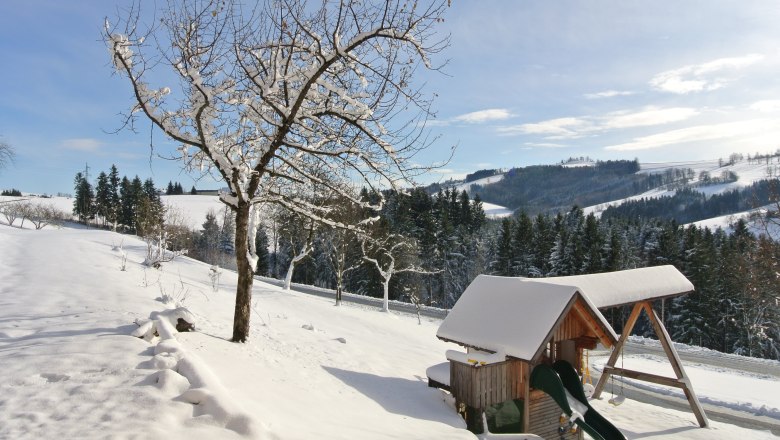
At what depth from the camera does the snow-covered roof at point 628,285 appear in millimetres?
Answer: 12578

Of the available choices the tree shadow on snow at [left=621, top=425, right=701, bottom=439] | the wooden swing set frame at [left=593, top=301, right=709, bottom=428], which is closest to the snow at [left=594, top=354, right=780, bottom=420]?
the wooden swing set frame at [left=593, top=301, right=709, bottom=428]

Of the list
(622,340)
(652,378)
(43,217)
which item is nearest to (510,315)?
(622,340)

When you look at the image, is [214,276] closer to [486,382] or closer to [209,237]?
[486,382]

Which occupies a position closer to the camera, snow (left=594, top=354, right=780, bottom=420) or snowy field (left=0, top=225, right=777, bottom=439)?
snowy field (left=0, top=225, right=777, bottom=439)

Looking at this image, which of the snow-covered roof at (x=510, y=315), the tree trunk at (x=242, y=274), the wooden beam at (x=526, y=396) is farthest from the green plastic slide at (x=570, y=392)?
the tree trunk at (x=242, y=274)

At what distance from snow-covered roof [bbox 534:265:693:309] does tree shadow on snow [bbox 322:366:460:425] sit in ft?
14.2

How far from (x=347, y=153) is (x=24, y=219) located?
79.6 m

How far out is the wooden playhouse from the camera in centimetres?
1007

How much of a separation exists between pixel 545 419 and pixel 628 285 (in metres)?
4.85

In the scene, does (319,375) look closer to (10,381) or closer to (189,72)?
(10,381)

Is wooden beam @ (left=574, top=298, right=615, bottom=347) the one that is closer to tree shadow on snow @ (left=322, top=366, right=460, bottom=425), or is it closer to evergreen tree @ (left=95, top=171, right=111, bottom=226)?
tree shadow on snow @ (left=322, top=366, right=460, bottom=425)

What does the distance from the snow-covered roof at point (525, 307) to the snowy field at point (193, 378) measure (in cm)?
185

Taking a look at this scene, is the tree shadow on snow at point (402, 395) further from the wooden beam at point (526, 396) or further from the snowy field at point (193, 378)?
the wooden beam at point (526, 396)

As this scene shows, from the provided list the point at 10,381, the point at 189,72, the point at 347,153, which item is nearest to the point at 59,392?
the point at 10,381
